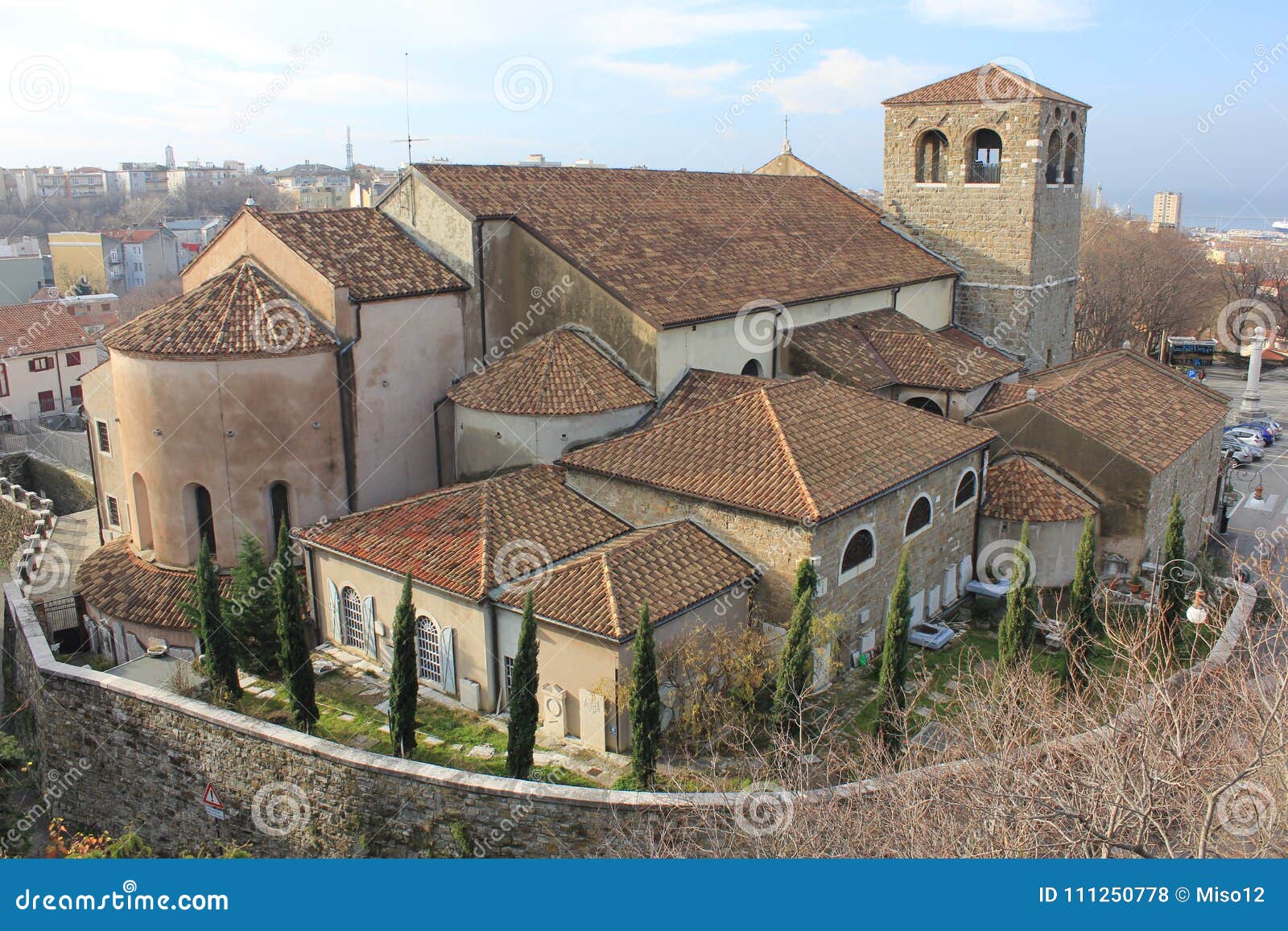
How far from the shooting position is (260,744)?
1878cm

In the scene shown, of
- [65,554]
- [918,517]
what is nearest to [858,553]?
[918,517]

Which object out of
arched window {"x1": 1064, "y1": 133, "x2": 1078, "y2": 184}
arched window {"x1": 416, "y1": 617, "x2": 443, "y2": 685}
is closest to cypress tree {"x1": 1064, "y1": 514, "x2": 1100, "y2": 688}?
arched window {"x1": 416, "y1": 617, "x2": 443, "y2": 685}

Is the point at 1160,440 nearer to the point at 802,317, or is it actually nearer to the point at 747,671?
the point at 802,317

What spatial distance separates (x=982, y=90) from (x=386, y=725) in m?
29.4

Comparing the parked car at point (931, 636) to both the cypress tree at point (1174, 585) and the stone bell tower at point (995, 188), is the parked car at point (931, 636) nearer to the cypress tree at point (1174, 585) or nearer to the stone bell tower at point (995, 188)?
the cypress tree at point (1174, 585)

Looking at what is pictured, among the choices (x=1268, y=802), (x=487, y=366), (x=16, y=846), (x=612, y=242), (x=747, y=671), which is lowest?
(x=16, y=846)

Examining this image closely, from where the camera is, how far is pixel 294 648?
20328mm

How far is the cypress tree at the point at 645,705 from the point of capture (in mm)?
17250

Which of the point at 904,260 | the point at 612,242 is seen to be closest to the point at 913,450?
the point at 612,242

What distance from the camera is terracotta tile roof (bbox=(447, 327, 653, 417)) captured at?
24594 millimetres

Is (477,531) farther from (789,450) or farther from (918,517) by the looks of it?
(918,517)

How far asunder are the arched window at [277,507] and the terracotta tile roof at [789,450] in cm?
709

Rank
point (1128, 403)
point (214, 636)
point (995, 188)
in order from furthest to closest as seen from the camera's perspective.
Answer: point (995, 188) < point (1128, 403) < point (214, 636)

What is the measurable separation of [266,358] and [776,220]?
56.6 feet
